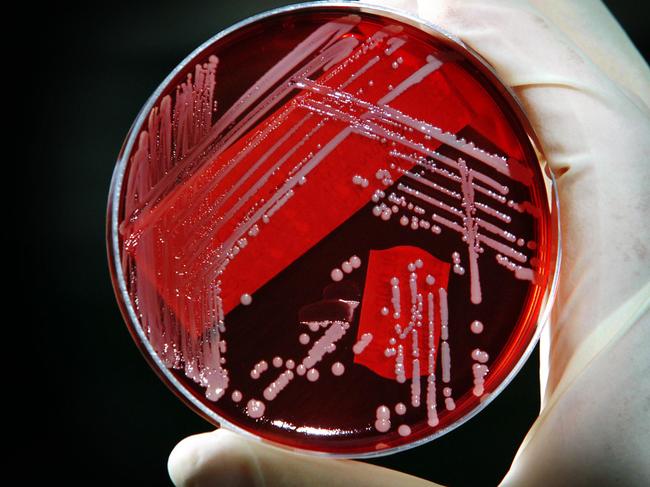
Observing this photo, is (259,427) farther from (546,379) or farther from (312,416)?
(546,379)

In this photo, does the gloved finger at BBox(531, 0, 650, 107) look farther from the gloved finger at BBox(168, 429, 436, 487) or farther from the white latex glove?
the gloved finger at BBox(168, 429, 436, 487)

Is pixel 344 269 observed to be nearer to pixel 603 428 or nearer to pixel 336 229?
pixel 336 229

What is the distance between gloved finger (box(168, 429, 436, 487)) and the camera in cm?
92

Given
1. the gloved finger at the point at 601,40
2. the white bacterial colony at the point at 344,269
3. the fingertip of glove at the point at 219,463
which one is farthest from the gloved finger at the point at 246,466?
the gloved finger at the point at 601,40

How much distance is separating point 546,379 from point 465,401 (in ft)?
0.74

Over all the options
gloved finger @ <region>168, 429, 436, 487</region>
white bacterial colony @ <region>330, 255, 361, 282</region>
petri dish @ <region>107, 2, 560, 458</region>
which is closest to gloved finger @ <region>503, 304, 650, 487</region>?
petri dish @ <region>107, 2, 560, 458</region>

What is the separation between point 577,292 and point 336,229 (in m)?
0.43

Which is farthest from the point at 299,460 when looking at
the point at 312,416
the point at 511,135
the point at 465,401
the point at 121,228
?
the point at 511,135

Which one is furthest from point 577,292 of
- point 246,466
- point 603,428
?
point 246,466

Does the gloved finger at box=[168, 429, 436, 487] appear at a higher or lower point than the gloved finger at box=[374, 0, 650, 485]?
lower

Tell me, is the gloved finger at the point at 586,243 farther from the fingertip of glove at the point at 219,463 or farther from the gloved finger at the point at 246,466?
the fingertip of glove at the point at 219,463

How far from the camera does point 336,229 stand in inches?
36.0

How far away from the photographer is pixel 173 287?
89cm

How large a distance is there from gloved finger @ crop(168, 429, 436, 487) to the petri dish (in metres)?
0.05
